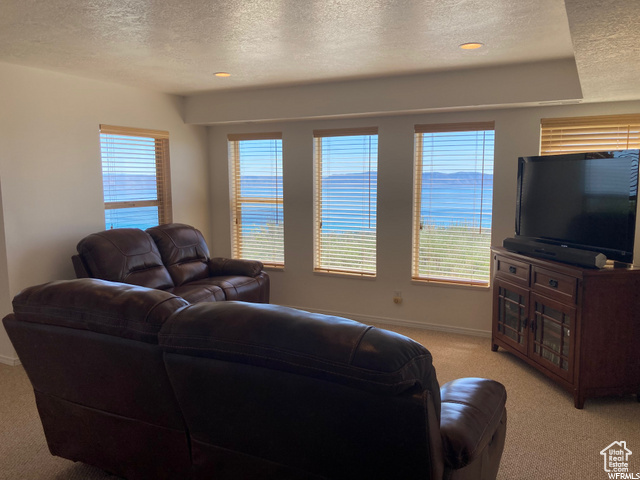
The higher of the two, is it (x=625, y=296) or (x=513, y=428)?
(x=625, y=296)

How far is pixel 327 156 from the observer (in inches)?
206

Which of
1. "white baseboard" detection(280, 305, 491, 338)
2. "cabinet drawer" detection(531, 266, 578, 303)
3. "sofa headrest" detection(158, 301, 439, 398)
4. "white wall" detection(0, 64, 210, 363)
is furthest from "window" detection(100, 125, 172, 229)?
"cabinet drawer" detection(531, 266, 578, 303)

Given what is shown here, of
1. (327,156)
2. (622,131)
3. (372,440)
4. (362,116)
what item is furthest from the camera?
(327,156)

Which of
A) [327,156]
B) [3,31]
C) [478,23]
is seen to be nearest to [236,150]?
[327,156]

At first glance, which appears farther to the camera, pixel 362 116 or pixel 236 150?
pixel 236 150

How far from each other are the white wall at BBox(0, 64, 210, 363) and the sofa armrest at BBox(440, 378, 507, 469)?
3556 millimetres

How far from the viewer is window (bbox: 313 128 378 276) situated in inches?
198

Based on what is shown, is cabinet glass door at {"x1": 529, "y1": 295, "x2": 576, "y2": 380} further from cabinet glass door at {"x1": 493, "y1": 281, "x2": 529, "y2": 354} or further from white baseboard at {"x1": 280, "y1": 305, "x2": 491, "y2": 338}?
white baseboard at {"x1": 280, "y1": 305, "x2": 491, "y2": 338}

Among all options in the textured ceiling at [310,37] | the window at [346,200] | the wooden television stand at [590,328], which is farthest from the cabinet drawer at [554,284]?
the window at [346,200]

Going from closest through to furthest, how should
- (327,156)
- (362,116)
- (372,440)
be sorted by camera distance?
(372,440) → (362,116) → (327,156)

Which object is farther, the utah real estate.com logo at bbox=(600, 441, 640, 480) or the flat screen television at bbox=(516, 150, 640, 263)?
the flat screen television at bbox=(516, 150, 640, 263)

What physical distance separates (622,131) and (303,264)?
10.5 ft

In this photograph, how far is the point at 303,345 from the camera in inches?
54.2

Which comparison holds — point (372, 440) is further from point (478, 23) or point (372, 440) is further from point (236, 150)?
point (236, 150)
